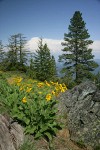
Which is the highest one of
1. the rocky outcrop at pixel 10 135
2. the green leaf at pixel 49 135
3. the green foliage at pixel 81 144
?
the rocky outcrop at pixel 10 135

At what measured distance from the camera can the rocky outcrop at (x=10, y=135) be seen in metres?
6.77

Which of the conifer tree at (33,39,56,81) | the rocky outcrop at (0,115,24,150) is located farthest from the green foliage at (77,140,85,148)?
the conifer tree at (33,39,56,81)

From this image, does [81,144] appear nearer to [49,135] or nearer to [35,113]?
[49,135]

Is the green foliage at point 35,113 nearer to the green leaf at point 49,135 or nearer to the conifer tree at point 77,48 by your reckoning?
the green leaf at point 49,135

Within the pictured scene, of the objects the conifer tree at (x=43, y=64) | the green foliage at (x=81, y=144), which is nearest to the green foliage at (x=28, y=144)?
the green foliage at (x=81, y=144)

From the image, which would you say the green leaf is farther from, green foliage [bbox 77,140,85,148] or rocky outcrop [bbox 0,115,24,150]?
Result: green foliage [bbox 77,140,85,148]

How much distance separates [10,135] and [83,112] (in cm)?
347

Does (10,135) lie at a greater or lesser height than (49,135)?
greater

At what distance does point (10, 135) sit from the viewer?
24.2 feet

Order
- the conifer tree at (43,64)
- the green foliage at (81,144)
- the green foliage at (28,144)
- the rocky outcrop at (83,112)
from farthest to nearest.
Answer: the conifer tree at (43,64) < the rocky outcrop at (83,112) < the green foliage at (81,144) < the green foliage at (28,144)

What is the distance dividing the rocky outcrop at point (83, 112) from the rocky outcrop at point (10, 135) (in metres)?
2.34

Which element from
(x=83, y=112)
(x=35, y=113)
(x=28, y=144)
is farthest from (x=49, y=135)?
(x=83, y=112)

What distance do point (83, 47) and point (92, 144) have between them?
35.2 meters

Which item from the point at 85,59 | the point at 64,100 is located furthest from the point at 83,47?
the point at 64,100
